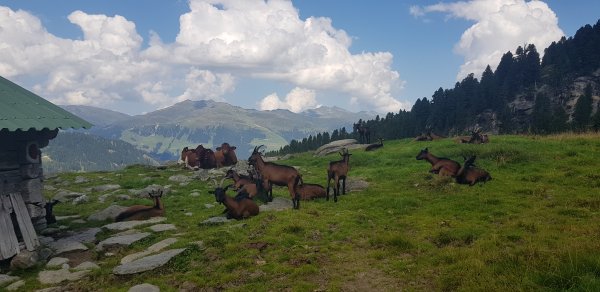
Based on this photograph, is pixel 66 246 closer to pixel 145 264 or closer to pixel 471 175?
pixel 145 264

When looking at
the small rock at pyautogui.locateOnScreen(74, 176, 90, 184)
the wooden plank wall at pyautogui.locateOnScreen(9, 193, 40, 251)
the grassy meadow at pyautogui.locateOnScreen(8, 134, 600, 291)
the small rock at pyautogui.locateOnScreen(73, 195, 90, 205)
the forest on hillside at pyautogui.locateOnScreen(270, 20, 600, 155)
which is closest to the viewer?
the grassy meadow at pyautogui.locateOnScreen(8, 134, 600, 291)

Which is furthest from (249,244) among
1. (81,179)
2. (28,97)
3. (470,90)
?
(470,90)

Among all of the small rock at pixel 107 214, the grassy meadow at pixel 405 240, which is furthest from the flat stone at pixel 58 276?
the small rock at pixel 107 214

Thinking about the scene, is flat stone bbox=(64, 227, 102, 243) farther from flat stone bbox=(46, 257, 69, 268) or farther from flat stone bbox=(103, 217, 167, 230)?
flat stone bbox=(46, 257, 69, 268)

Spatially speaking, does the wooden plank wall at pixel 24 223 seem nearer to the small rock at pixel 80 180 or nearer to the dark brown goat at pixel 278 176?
the dark brown goat at pixel 278 176

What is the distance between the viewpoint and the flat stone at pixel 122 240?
1199 centimetres

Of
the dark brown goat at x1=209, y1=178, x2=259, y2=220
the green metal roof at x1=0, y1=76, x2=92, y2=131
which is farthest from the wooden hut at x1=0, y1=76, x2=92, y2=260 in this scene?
the dark brown goat at x1=209, y1=178, x2=259, y2=220

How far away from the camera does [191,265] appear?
9805mm

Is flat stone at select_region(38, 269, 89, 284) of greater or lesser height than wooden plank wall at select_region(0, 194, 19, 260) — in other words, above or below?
below

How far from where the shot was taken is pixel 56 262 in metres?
10.9

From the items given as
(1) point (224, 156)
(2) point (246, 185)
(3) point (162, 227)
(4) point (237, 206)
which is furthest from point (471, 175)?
(1) point (224, 156)

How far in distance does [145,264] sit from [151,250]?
146cm

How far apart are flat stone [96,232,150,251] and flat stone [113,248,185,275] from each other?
229 centimetres

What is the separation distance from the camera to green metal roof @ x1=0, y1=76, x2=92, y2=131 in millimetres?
11938
